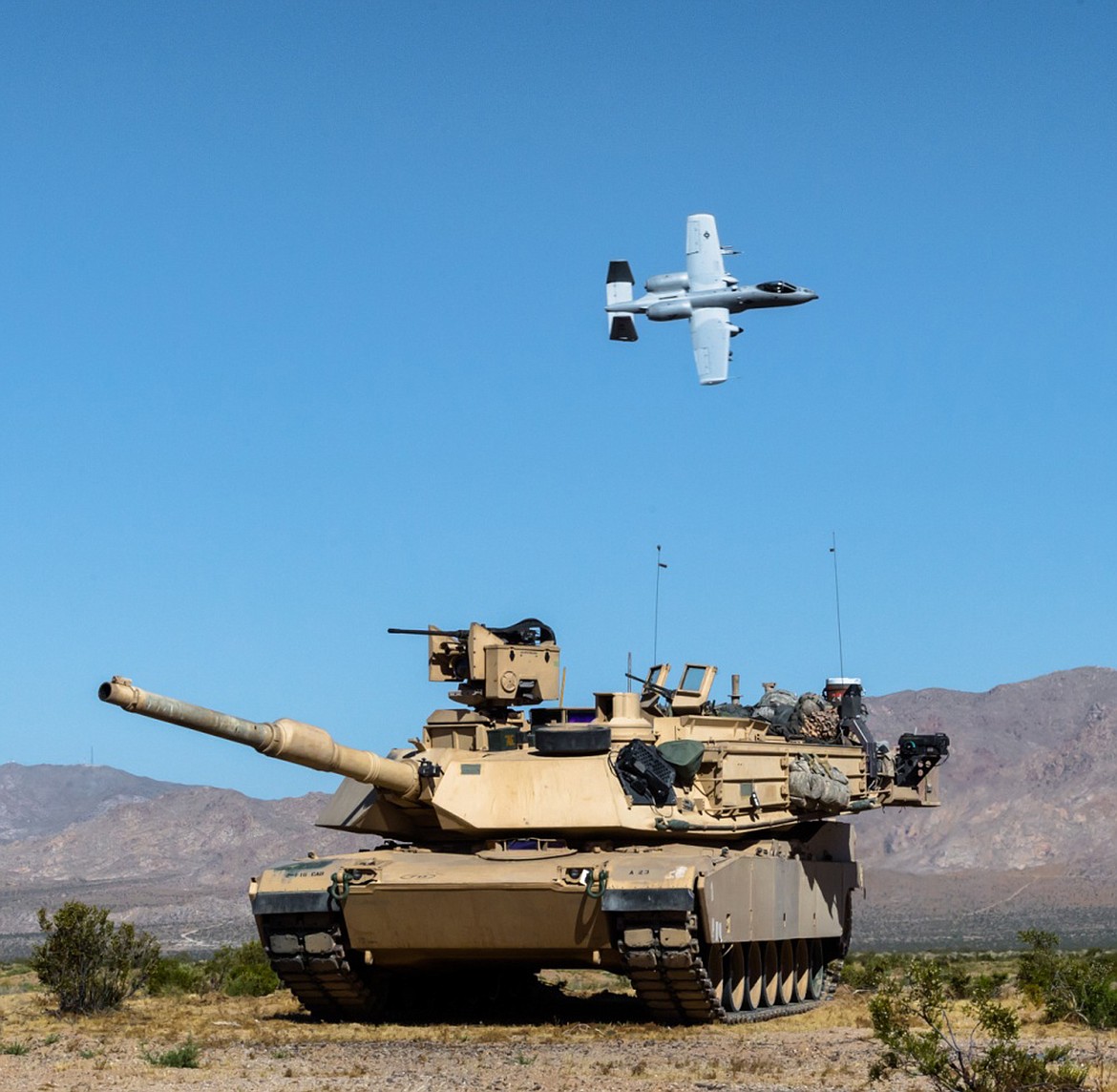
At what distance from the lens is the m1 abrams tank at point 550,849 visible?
18.4 m

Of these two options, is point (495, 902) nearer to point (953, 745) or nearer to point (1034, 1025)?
point (1034, 1025)

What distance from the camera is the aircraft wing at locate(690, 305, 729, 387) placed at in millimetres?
33844

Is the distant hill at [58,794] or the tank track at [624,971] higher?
the distant hill at [58,794]

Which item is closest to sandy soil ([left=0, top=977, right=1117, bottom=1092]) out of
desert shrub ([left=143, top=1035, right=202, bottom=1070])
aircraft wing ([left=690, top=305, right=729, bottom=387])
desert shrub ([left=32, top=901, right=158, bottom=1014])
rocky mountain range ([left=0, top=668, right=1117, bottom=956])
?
desert shrub ([left=143, top=1035, right=202, bottom=1070])

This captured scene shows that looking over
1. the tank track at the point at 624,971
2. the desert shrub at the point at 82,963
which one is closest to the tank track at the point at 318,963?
the tank track at the point at 624,971

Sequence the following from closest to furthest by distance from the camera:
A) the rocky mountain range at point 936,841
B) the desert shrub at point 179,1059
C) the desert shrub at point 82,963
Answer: the desert shrub at point 179,1059
the desert shrub at point 82,963
the rocky mountain range at point 936,841

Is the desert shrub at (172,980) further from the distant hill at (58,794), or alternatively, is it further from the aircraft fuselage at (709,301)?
the distant hill at (58,794)

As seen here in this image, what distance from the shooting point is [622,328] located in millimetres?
34812

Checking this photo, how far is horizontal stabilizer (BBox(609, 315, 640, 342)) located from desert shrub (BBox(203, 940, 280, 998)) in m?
12.5

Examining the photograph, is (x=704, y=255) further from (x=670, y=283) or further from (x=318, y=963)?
(x=318, y=963)

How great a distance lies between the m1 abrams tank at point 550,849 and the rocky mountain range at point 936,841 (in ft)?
160

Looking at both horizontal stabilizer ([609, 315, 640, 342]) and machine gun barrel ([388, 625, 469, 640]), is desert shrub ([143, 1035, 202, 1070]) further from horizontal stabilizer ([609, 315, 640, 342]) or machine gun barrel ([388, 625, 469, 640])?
horizontal stabilizer ([609, 315, 640, 342])

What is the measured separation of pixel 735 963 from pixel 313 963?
4.41 metres

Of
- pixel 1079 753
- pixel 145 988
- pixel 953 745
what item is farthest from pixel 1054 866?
pixel 145 988
